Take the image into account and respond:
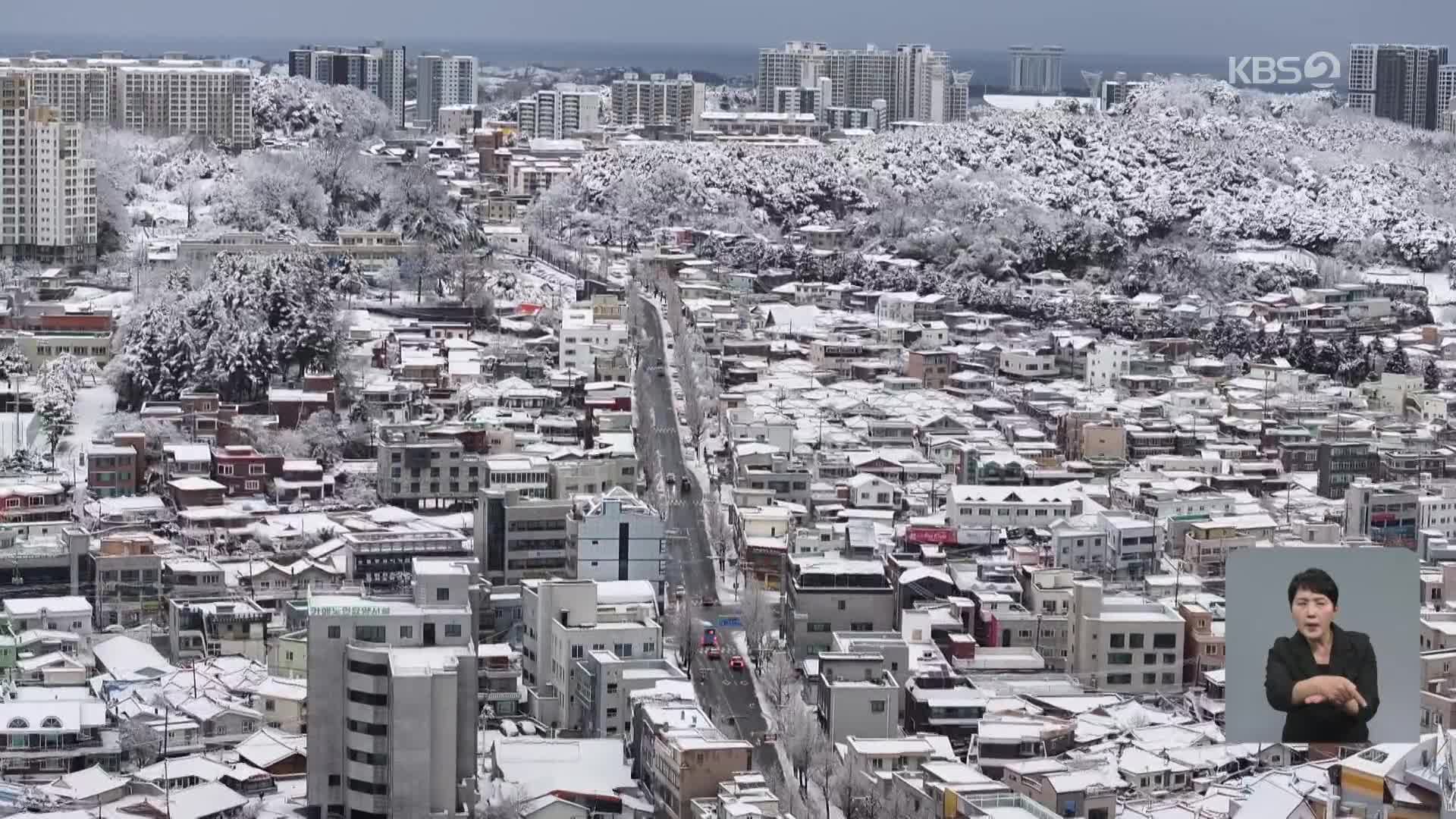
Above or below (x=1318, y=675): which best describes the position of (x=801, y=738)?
below

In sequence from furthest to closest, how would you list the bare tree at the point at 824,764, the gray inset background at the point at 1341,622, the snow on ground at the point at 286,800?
the bare tree at the point at 824,764 < the snow on ground at the point at 286,800 < the gray inset background at the point at 1341,622

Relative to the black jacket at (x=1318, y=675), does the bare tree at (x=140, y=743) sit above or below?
below

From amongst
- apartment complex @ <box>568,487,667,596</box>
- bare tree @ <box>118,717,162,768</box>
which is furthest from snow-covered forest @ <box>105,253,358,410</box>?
bare tree @ <box>118,717,162,768</box>

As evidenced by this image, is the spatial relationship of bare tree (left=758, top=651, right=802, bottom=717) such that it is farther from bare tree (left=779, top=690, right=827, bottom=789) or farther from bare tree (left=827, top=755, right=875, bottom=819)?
bare tree (left=827, top=755, right=875, bottom=819)

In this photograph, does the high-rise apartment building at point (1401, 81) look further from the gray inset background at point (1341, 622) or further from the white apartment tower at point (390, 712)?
the gray inset background at point (1341, 622)

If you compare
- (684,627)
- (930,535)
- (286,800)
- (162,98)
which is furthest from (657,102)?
(286,800)

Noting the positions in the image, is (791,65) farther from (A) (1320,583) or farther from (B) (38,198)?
(A) (1320,583)

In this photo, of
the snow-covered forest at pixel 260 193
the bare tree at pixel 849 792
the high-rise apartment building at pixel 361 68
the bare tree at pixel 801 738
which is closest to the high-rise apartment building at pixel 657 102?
the high-rise apartment building at pixel 361 68
